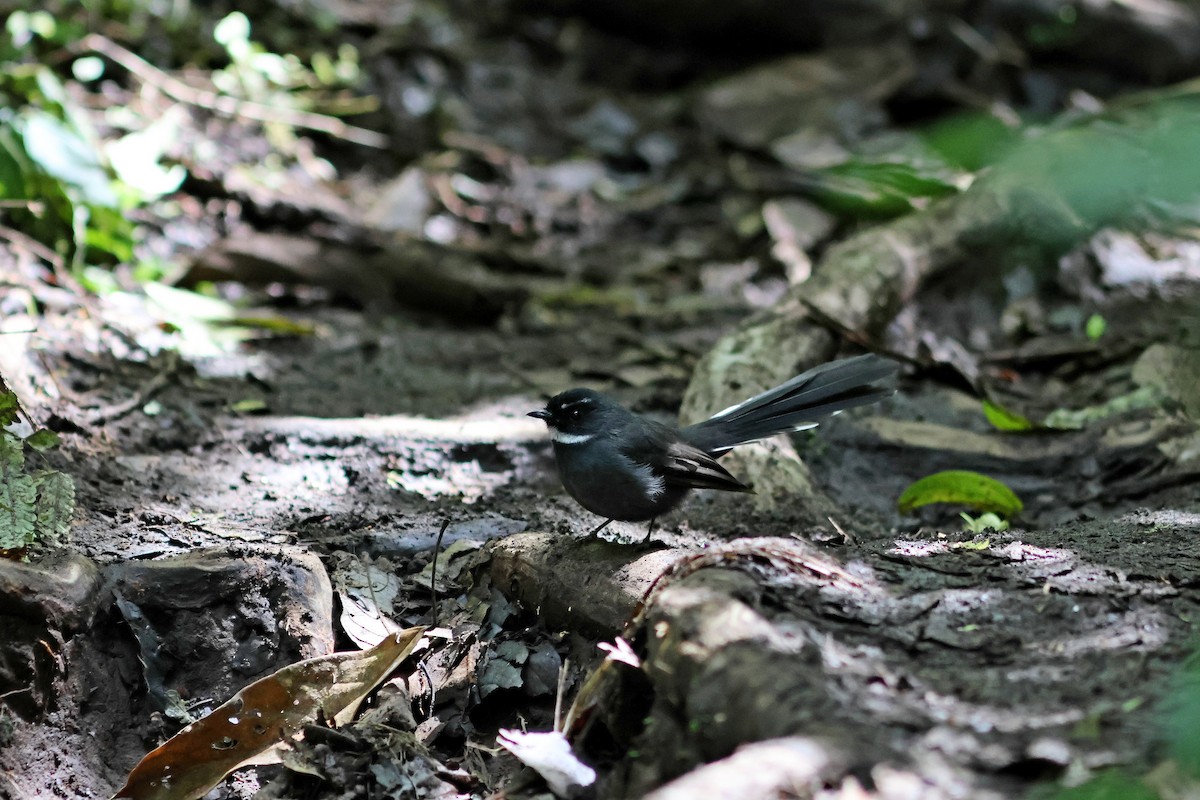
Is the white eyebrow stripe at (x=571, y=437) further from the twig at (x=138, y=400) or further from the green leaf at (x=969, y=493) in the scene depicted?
the twig at (x=138, y=400)

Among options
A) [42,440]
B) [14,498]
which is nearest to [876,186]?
[42,440]

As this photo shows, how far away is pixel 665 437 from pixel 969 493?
4.21 ft

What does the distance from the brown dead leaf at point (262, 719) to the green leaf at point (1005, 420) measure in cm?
296

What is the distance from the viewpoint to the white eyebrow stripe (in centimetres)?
388

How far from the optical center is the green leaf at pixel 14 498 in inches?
119

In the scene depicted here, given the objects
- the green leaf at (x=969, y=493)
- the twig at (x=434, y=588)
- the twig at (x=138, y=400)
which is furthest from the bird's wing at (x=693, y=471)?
the twig at (x=138, y=400)

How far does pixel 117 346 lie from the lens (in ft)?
17.1

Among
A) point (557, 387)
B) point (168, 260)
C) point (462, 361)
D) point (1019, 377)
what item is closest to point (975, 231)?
point (1019, 377)

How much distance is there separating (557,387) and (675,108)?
5.23 m

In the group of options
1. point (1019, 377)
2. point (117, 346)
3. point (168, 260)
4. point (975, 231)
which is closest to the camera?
point (117, 346)

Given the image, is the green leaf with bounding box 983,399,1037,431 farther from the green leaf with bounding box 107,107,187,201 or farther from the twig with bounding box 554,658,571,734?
the green leaf with bounding box 107,107,187,201

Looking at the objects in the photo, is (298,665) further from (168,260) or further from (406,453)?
(168,260)

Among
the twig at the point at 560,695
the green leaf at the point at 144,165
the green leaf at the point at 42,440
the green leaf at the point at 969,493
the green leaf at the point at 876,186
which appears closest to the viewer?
the twig at the point at 560,695

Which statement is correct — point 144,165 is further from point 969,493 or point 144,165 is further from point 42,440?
point 969,493
